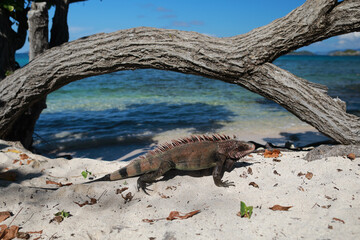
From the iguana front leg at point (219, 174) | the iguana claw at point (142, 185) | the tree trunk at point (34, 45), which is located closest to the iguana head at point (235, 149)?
the iguana front leg at point (219, 174)

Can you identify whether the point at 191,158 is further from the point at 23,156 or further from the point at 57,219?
the point at 23,156

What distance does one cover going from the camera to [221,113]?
1370cm

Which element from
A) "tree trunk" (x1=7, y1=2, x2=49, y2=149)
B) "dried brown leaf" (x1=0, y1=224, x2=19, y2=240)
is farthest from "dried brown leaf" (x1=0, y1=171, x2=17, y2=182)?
"tree trunk" (x1=7, y1=2, x2=49, y2=149)

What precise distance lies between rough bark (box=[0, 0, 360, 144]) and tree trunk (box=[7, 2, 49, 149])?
139cm

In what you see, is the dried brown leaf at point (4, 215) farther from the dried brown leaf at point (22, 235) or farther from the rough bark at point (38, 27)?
the rough bark at point (38, 27)

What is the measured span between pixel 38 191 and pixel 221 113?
35.5ft

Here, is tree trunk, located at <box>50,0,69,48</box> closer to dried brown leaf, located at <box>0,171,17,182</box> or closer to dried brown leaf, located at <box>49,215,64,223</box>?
dried brown leaf, located at <box>0,171,17,182</box>

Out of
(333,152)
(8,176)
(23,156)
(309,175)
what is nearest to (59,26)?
(23,156)

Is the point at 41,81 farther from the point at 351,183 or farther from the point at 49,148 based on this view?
the point at 351,183

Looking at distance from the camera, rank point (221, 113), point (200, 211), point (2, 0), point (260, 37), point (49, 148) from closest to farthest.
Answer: point (200, 211) → point (260, 37) → point (2, 0) → point (49, 148) → point (221, 113)

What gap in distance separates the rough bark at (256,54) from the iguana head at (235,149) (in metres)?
1.20

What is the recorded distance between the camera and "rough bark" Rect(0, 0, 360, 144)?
431cm

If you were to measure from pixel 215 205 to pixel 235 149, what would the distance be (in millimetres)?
910

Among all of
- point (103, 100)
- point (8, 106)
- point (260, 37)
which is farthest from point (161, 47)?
point (103, 100)
